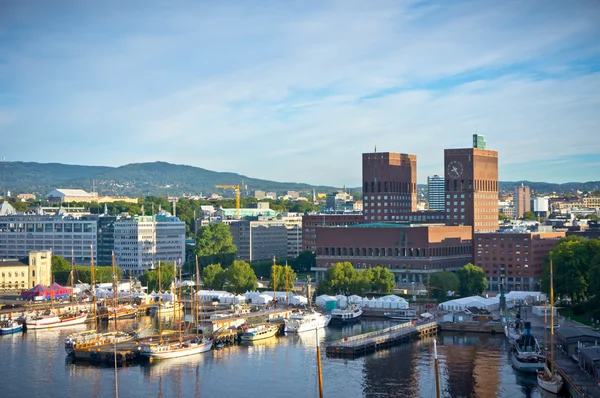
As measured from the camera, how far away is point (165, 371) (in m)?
66.1

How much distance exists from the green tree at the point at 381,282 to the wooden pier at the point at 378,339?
22451 mm

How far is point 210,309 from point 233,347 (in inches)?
862

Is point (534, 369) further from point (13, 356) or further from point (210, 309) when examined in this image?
point (210, 309)

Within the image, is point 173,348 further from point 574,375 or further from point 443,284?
point 443,284

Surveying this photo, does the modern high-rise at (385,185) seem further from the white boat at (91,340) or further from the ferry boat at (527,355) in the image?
the ferry boat at (527,355)

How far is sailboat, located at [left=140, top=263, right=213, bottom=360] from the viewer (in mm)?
70688

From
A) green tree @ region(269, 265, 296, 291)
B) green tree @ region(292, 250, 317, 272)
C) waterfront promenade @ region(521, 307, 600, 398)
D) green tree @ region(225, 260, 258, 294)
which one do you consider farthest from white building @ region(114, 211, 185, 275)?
waterfront promenade @ region(521, 307, 600, 398)

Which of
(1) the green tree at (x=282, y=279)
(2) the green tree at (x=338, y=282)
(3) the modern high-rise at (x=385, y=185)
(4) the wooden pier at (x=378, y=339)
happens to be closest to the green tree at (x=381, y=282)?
(2) the green tree at (x=338, y=282)

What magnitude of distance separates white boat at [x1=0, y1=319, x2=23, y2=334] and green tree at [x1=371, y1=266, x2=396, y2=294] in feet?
126

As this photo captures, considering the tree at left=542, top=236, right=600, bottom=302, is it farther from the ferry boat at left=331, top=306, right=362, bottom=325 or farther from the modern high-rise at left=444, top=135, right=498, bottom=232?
the modern high-rise at left=444, top=135, right=498, bottom=232

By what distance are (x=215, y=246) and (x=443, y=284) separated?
4905 cm

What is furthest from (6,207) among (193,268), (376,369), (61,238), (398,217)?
(376,369)

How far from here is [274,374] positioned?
210 ft

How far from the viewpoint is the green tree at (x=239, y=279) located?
111 m
